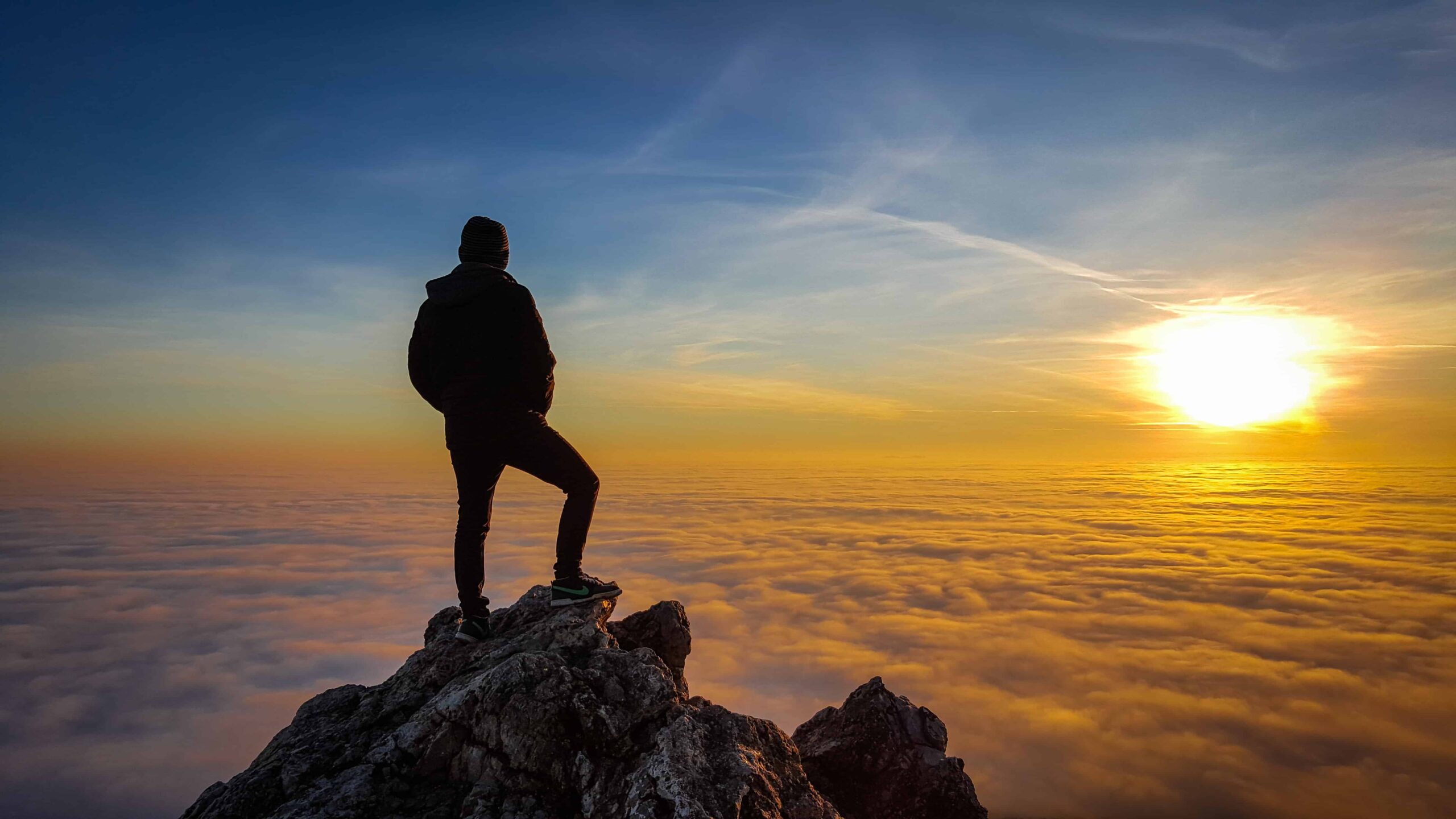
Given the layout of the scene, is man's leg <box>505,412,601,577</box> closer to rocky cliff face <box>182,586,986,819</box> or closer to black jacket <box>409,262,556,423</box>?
black jacket <box>409,262,556,423</box>

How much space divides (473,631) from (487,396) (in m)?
2.00

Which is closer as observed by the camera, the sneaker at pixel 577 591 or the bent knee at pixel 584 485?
the bent knee at pixel 584 485

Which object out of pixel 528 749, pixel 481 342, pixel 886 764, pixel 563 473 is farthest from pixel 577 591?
pixel 886 764

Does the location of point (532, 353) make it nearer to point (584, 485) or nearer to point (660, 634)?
point (584, 485)

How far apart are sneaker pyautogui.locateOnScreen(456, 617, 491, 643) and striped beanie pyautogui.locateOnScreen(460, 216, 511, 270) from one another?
3004 mm

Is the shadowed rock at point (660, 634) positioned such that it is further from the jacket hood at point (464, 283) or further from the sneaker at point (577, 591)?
the jacket hood at point (464, 283)

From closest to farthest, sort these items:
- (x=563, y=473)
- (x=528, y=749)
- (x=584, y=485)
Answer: (x=528, y=749)
(x=563, y=473)
(x=584, y=485)

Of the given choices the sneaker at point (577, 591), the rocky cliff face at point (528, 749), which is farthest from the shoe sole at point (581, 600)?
Result: the rocky cliff face at point (528, 749)

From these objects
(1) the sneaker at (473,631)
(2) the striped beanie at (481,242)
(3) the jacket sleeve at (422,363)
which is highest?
(2) the striped beanie at (481,242)

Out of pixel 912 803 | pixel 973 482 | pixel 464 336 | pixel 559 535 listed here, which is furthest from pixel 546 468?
pixel 973 482

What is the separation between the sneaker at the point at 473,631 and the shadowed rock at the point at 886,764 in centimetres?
324

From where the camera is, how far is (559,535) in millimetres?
5500

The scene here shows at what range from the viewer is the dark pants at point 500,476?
17.4ft

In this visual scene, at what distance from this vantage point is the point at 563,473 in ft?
17.9
